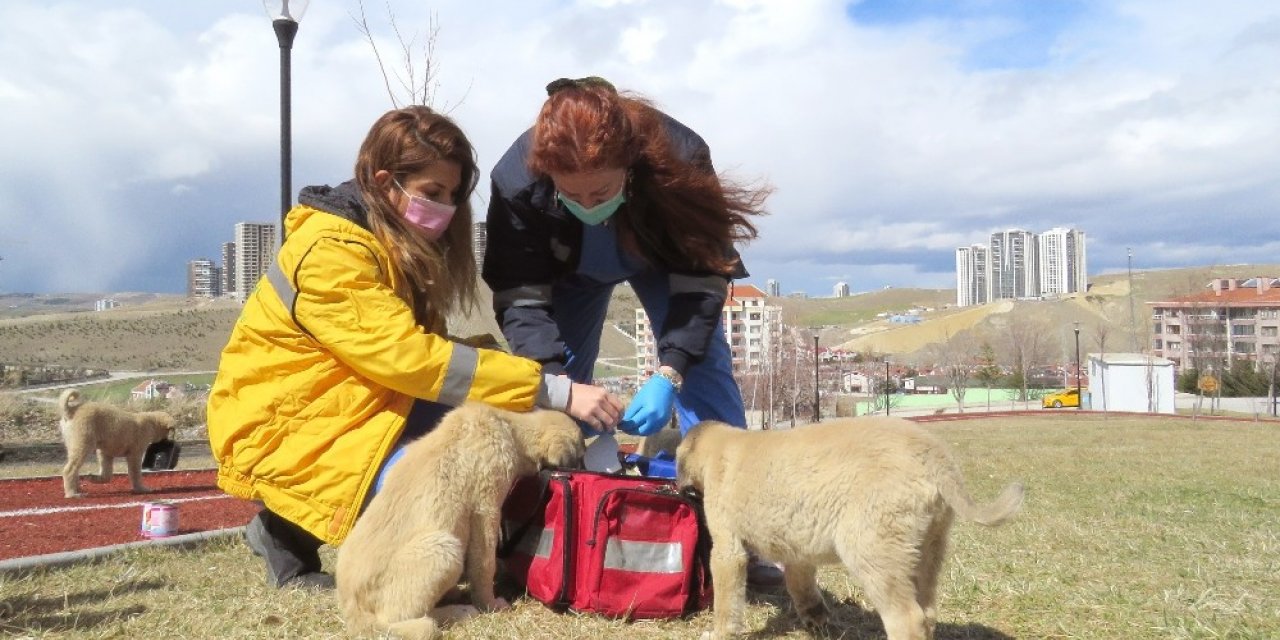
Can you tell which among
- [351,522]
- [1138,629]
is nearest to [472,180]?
[351,522]

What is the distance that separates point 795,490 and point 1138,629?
173cm

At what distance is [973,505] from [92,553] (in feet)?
16.0

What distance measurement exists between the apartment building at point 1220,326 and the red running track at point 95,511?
5210 centimetres

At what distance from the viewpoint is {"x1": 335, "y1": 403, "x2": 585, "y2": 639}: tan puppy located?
3363 millimetres

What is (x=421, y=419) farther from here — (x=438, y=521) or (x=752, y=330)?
(x=752, y=330)

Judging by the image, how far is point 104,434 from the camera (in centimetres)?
959

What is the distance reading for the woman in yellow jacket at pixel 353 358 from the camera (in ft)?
12.5

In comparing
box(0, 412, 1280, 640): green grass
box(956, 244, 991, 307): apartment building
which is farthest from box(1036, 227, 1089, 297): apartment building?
box(0, 412, 1280, 640): green grass

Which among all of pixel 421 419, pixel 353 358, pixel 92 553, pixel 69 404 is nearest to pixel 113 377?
pixel 69 404

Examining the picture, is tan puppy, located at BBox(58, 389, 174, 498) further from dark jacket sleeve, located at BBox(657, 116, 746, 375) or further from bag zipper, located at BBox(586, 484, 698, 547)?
bag zipper, located at BBox(586, 484, 698, 547)

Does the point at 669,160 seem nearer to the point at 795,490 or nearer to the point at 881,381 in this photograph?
the point at 795,490

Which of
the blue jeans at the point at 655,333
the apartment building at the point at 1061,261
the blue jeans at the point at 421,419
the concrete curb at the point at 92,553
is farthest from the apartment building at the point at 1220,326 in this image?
the apartment building at the point at 1061,261

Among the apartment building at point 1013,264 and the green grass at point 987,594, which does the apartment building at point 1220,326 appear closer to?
the green grass at point 987,594

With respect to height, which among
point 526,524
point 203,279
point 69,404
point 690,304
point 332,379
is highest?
point 203,279
